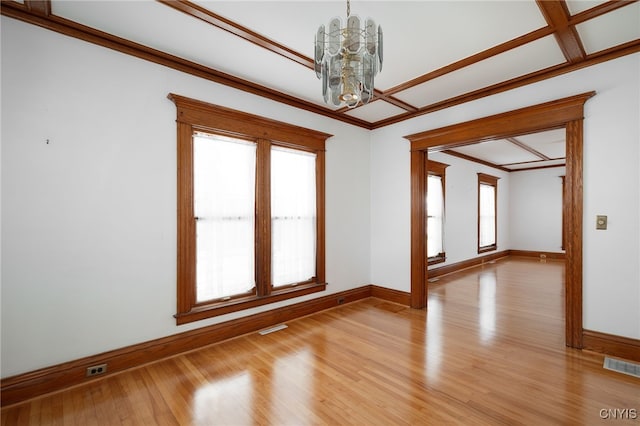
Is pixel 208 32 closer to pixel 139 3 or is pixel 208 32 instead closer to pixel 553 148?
pixel 139 3

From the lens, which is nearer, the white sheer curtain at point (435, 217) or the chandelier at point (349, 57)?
the chandelier at point (349, 57)

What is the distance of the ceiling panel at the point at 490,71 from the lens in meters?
2.75

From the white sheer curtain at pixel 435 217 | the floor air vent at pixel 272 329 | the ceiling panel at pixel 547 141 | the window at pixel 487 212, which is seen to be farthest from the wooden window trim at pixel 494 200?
the floor air vent at pixel 272 329

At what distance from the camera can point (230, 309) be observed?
128 inches

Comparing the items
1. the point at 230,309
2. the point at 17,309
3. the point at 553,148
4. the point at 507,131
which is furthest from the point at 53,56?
the point at 553,148

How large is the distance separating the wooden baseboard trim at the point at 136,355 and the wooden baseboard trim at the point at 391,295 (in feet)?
4.34

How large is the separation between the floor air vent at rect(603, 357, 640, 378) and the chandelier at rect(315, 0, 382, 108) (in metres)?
3.28

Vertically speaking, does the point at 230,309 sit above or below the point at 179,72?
below

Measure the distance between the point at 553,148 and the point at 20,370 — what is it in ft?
30.5

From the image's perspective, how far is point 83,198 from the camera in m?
2.40

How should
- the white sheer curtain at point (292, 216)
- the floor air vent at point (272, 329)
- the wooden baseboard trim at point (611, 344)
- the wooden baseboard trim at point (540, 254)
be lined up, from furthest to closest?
1. the wooden baseboard trim at point (540, 254)
2. the white sheer curtain at point (292, 216)
3. the floor air vent at point (272, 329)
4. the wooden baseboard trim at point (611, 344)

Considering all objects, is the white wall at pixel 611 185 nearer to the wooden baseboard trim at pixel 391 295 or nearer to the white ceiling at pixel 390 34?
the white ceiling at pixel 390 34

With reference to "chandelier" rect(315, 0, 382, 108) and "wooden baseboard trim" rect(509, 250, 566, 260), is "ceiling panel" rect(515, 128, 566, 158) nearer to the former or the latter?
"wooden baseboard trim" rect(509, 250, 566, 260)

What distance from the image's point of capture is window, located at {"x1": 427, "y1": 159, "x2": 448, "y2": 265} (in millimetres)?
6395
